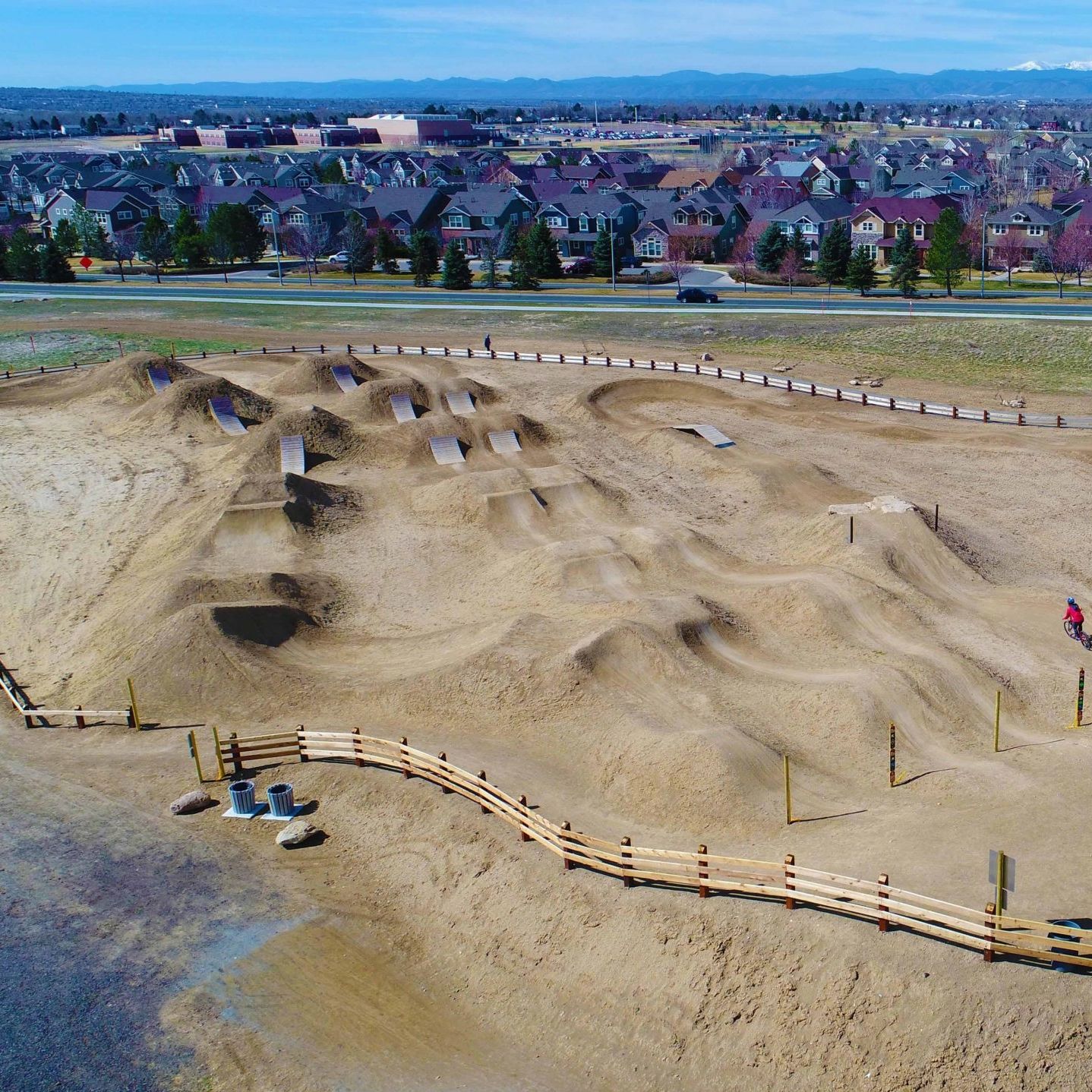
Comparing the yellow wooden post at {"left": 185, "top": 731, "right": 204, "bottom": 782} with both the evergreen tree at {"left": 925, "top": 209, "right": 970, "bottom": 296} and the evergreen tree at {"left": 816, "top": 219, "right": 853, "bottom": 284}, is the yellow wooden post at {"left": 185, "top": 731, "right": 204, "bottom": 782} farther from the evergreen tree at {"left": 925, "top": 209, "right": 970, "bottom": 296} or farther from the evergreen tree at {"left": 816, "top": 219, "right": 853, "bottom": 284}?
the evergreen tree at {"left": 925, "top": 209, "right": 970, "bottom": 296}

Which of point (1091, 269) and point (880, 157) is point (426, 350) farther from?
point (880, 157)

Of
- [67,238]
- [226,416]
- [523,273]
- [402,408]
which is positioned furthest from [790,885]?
[67,238]

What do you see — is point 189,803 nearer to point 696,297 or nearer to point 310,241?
point 696,297

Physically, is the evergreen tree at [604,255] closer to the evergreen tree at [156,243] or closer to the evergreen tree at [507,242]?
the evergreen tree at [507,242]

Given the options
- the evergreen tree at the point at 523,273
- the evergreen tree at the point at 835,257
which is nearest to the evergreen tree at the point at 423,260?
the evergreen tree at the point at 523,273

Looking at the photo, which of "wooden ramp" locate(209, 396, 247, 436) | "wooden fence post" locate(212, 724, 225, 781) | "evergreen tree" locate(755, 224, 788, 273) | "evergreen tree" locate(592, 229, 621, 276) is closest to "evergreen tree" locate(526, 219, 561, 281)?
"evergreen tree" locate(592, 229, 621, 276)

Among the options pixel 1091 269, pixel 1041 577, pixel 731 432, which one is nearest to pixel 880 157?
pixel 1091 269
